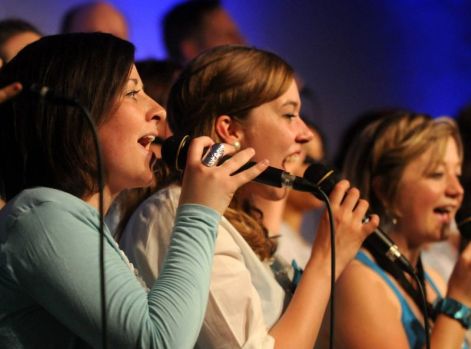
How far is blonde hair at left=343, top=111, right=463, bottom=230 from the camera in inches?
91.3

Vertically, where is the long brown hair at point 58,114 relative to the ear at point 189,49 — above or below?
above

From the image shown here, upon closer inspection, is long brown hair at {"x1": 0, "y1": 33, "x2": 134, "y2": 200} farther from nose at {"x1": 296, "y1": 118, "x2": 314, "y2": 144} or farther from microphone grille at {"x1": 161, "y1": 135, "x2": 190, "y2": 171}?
nose at {"x1": 296, "y1": 118, "x2": 314, "y2": 144}

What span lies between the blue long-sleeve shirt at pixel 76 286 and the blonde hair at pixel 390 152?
3.54 ft

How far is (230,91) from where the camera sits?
1.92 meters

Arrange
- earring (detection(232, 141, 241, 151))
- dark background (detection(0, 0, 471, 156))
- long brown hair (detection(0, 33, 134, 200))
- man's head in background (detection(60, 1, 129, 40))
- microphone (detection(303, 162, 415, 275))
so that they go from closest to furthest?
long brown hair (detection(0, 33, 134, 200)) → microphone (detection(303, 162, 415, 275)) → earring (detection(232, 141, 241, 151)) → man's head in background (detection(60, 1, 129, 40)) → dark background (detection(0, 0, 471, 156))

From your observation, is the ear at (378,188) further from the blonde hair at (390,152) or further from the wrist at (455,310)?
the wrist at (455,310)

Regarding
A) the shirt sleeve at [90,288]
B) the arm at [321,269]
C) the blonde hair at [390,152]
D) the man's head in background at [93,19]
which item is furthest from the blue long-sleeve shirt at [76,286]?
the man's head in background at [93,19]

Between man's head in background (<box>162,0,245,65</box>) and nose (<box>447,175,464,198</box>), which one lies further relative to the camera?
man's head in background (<box>162,0,245,65</box>)

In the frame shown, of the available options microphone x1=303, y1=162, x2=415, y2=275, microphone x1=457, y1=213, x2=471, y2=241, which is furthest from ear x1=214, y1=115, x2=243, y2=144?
microphone x1=457, y1=213, x2=471, y2=241

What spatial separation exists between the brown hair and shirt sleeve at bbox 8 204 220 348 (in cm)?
61

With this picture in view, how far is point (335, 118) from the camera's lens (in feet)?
13.5

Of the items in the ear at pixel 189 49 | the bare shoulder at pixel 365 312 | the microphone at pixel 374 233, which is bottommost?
the bare shoulder at pixel 365 312

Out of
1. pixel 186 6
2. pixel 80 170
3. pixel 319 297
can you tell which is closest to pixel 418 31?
pixel 186 6

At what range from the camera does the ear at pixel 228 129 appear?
1925 millimetres
